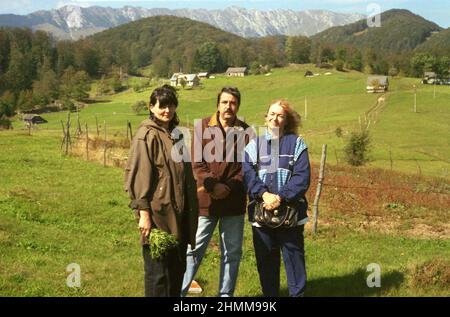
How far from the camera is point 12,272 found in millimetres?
7281

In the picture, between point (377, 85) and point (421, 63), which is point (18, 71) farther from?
point (421, 63)

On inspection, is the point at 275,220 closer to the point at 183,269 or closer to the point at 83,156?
the point at 183,269

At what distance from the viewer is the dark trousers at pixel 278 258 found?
5.82 meters

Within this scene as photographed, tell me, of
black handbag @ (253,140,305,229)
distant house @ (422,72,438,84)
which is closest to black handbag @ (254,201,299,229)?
black handbag @ (253,140,305,229)

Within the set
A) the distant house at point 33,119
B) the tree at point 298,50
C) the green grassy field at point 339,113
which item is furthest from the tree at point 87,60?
the distant house at point 33,119

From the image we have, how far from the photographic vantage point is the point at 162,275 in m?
4.97

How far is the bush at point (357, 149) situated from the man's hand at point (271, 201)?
3169 cm

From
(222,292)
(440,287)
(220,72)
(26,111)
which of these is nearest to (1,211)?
(222,292)

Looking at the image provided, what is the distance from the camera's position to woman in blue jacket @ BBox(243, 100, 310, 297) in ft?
18.5

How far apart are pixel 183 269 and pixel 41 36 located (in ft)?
545

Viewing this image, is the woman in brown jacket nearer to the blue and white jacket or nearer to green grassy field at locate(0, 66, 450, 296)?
the blue and white jacket

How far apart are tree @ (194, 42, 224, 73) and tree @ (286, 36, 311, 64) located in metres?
22.6

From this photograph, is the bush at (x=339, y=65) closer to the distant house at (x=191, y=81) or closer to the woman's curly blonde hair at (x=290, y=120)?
the distant house at (x=191, y=81)

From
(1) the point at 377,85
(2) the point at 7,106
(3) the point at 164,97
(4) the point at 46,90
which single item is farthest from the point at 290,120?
(4) the point at 46,90
